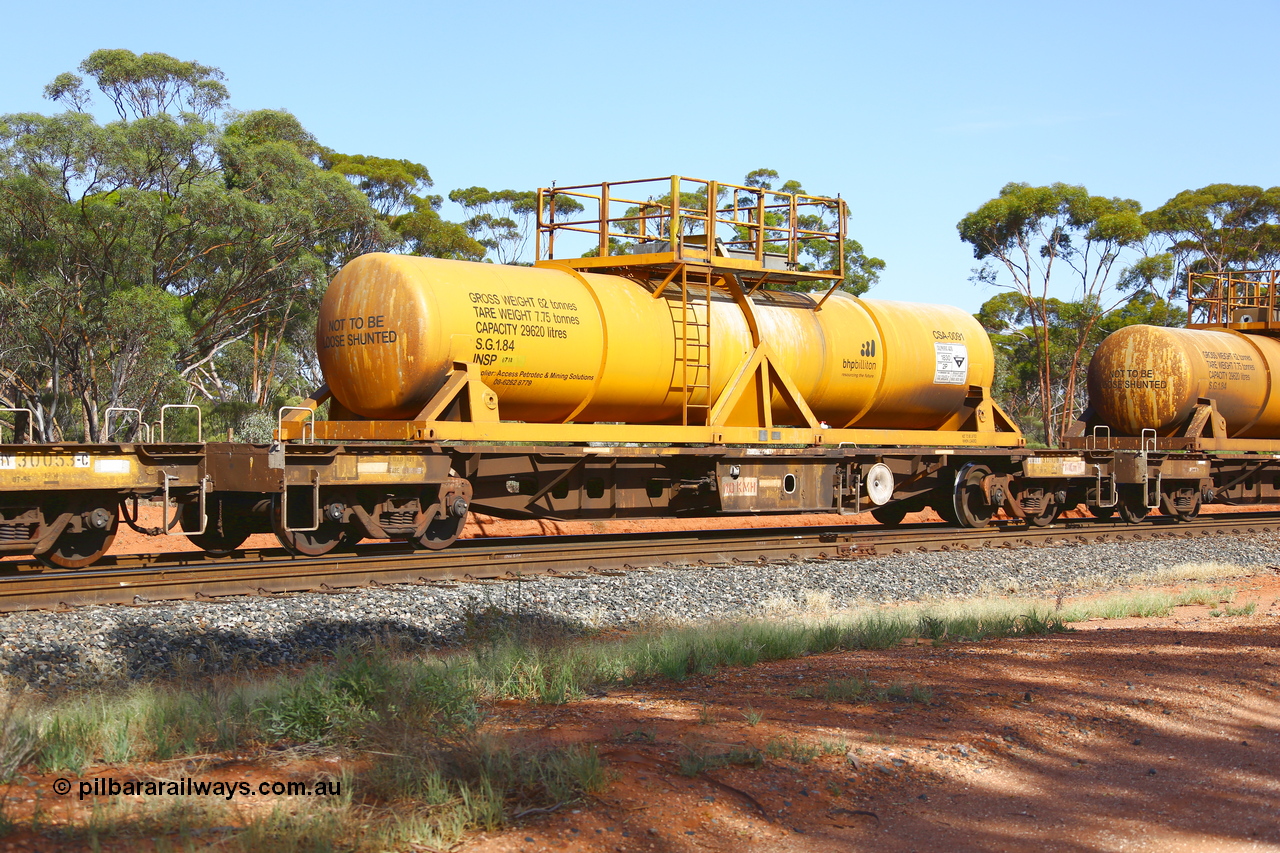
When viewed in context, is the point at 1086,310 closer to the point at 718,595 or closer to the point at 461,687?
the point at 718,595

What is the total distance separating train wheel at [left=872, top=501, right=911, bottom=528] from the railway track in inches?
37.4

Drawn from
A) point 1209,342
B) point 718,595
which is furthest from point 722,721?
point 1209,342

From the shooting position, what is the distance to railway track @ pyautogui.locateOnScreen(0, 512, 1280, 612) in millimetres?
10625

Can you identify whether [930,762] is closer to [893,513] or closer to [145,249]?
[893,513]

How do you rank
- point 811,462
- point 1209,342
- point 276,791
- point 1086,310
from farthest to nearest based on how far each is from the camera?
point 1086,310, point 1209,342, point 811,462, point 276,791

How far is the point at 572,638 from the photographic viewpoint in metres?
10.5

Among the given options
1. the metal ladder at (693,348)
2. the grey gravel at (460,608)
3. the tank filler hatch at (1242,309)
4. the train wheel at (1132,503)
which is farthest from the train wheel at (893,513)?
the tank filler hatch at (1242,309)

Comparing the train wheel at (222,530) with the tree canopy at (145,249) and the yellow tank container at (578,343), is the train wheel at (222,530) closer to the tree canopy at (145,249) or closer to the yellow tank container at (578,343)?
the yellow tank container at (578,343)

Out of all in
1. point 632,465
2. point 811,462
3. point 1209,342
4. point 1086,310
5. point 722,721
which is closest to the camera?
point 722,721

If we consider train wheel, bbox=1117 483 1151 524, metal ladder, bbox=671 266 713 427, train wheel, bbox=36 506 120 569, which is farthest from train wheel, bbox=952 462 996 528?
train wheel, bbox=36 506 120 569

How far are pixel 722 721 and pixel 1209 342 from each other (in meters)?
20.1

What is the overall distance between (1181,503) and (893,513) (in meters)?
6.32

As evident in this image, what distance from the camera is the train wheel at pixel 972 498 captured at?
18734mm

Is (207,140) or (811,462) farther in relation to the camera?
(207,140)
